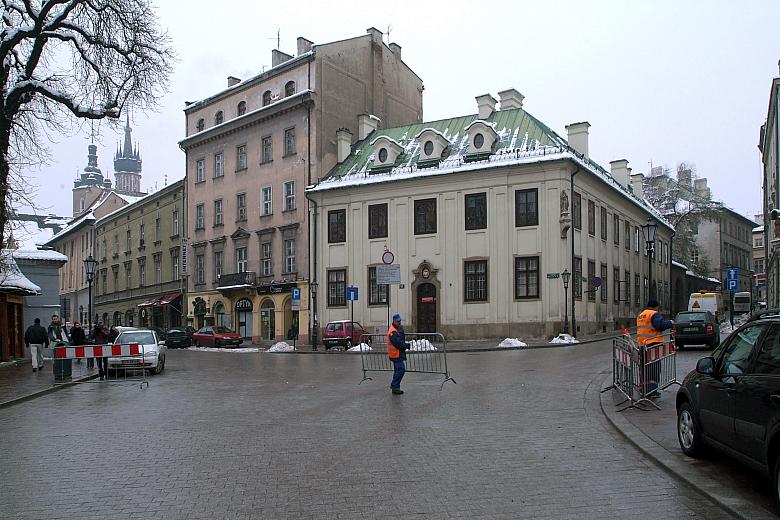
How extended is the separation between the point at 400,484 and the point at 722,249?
8662cm

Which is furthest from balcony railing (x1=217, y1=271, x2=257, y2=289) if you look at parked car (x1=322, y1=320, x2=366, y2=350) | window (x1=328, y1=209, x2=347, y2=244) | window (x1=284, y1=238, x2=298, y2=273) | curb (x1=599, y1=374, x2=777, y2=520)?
curb (x1=599, y1=374, x2=777, y2=520)

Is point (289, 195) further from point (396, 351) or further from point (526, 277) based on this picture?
point (396, 351)

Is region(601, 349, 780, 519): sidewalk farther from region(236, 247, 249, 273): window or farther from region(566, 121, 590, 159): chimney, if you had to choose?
region(236, 247, 249, 273): window

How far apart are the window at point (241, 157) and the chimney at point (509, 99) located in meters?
18.0

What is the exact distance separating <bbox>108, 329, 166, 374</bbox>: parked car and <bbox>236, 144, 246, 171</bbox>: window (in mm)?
27210

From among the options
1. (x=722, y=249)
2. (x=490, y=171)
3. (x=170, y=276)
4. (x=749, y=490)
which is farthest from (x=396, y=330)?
(x=722, y=249)

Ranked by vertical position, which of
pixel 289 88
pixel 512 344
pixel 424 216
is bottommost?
pixel 512 344

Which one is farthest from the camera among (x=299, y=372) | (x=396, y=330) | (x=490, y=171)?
(x=490, y=171)

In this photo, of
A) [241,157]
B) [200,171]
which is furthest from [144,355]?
[200,171]

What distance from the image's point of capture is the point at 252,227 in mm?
48625

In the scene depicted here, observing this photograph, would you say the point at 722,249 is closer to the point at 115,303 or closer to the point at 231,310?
the point at 231,310

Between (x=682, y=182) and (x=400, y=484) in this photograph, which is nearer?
(x=400, y=484)

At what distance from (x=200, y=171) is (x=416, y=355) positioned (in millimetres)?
39386

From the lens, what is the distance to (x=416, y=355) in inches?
727
